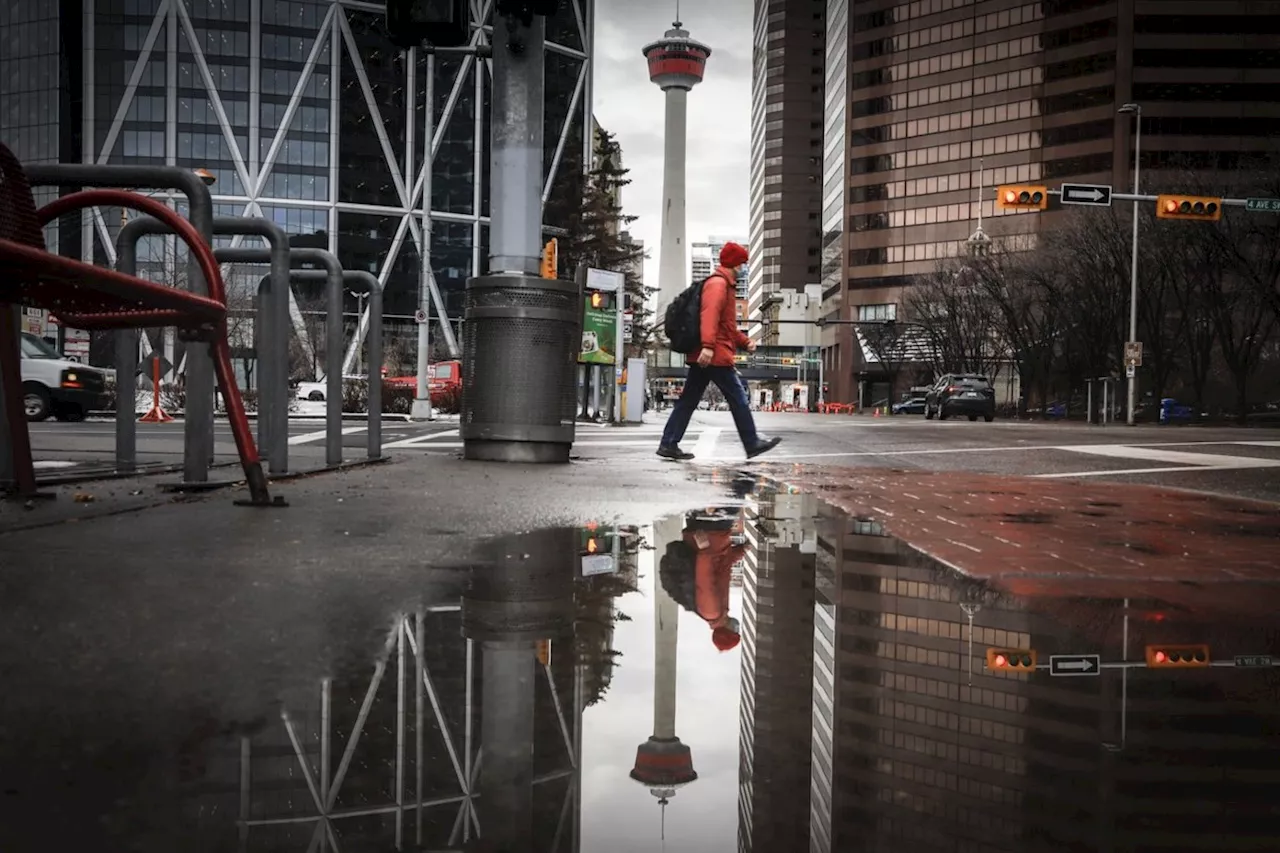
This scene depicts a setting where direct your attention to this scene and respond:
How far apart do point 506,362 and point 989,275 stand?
170 ft

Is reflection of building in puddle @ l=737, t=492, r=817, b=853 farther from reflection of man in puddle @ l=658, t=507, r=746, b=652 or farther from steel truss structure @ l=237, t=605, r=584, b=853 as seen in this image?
steel truss structure @ l=237, t=605, r=584, b=853

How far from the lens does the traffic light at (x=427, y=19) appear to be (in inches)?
299

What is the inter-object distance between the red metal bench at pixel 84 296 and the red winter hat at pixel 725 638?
258 centimetres

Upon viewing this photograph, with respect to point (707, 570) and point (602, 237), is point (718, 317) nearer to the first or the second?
point (707, 570)

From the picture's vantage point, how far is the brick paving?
402cm

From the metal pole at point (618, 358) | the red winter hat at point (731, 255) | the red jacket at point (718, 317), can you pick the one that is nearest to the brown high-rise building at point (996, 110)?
the metal pole at point (618, 358)

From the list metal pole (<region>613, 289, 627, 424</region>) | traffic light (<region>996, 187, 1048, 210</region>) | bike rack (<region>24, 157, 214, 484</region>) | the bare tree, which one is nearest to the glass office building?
the bare tree

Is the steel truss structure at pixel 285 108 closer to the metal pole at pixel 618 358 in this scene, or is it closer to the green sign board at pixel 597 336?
the metal pole at pixel 618 358

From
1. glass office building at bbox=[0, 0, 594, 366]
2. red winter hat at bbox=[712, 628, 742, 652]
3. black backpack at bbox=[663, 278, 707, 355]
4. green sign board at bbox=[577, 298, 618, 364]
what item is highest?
glass office building at bbox=[0, 0, 594, 366]

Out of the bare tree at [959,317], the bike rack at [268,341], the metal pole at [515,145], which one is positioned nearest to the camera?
the bike rack at [268,341]

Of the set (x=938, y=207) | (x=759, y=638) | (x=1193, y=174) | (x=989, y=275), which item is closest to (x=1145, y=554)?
(x=759, y=638)

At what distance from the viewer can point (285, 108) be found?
9438 cm

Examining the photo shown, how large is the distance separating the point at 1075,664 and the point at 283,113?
332 feet

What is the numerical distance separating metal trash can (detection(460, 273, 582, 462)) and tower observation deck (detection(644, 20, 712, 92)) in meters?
178
